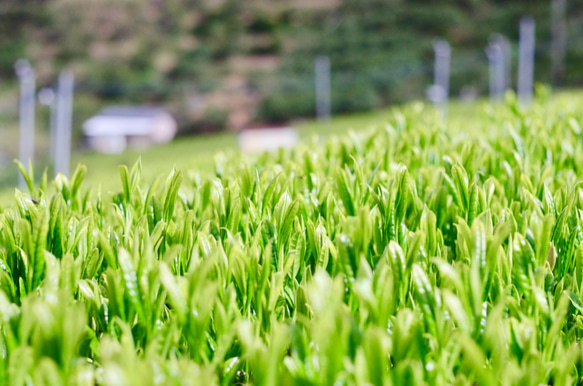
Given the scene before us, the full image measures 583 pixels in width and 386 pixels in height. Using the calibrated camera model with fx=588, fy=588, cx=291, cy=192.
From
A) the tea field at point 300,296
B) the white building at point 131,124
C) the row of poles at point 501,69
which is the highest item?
the row of poles at point 501,69

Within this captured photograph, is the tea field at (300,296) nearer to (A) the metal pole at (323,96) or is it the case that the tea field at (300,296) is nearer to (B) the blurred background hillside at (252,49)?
(A) the metal pole at (323,96)

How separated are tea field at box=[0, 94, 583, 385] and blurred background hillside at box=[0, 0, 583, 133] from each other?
2725 centimetres

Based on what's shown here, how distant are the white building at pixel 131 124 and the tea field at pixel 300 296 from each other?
35.7 m

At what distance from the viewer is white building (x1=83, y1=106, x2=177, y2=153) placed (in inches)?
1430

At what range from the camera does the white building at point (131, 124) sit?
3631cm

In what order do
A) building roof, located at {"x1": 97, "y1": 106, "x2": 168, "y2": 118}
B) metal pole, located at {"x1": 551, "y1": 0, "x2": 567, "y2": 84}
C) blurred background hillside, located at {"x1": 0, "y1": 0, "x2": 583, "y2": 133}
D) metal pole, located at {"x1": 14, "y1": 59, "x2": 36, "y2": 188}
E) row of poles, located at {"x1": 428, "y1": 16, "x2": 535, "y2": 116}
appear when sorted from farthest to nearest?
building roof, located at {"x1": 97, "y1": 106, "x2": 168, "y2": 118}, blurred background hillside, located at {"x1": 0, "y1": 0, "x2": 583, "y2": 133}, metal pole, located at {"x1": 551, "y1": 0, "x2": 567, "y2": 84}, row of poles, located at {"x1": 428, "y1": 16, "x2": 535, "y2": 116}, metal pole, located at {"x1": 14, "y1": 59, "x2": 36, "y2": 188}

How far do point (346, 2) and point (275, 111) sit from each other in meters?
15.0

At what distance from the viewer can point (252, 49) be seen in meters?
42.5

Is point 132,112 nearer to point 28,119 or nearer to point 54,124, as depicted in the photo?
point 54,124

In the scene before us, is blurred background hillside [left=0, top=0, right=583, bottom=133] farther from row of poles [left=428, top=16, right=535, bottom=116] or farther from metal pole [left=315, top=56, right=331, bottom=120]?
metal pole [left=315, top=56, right=331, bottom=120]

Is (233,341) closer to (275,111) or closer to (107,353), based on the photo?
(107,353)

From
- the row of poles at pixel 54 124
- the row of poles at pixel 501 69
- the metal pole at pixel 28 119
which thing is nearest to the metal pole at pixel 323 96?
the row of poles at pixel 501 69

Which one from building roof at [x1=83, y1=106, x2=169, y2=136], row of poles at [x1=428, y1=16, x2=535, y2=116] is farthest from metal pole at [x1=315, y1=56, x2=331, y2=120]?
building roof at [x1=83, y1=106, x2=169, y2=136]

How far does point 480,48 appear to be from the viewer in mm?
35531
